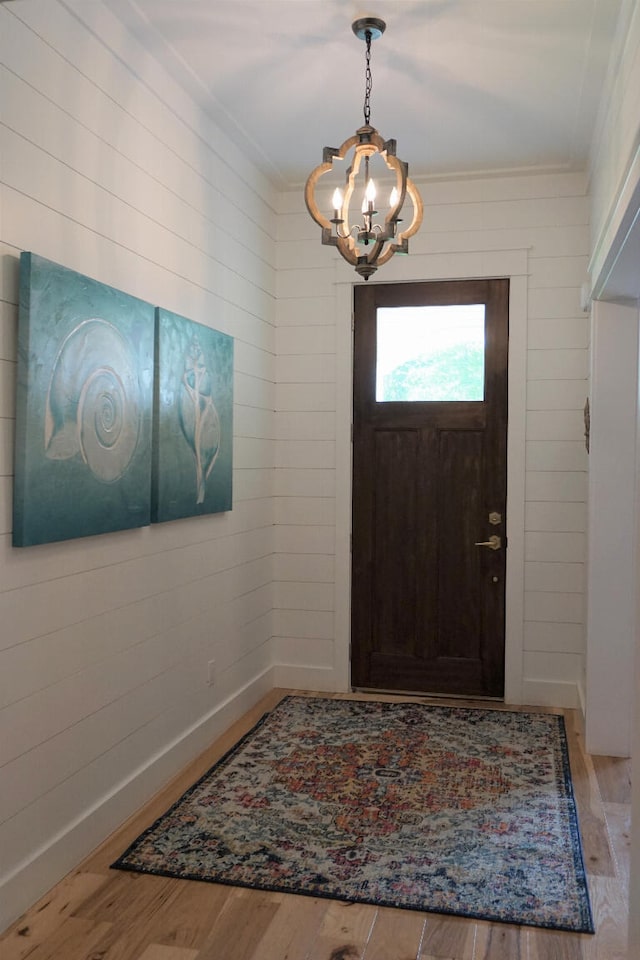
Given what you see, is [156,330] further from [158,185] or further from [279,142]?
[279,142]

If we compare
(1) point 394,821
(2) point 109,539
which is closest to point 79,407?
(2) point 109,539

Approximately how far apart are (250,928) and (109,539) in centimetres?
131

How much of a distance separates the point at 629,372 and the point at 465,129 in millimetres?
1390

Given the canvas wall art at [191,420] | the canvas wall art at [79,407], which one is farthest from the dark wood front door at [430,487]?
the canvas wall art at [79,407]

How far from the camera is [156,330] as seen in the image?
319cm

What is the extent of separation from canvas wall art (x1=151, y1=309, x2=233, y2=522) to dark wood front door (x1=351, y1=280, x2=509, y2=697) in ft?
3.50

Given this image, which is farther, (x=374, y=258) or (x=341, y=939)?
(x=374, y=258)

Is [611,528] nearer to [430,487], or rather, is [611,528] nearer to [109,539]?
[430,487]

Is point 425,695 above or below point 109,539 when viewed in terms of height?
below

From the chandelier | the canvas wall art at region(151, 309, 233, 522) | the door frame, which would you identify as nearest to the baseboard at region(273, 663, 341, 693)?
the door frame

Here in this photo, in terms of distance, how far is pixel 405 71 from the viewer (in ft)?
10.9

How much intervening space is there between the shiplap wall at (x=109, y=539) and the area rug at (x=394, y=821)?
28 centimetres

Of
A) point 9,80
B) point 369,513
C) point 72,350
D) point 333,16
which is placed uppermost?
point 333,16

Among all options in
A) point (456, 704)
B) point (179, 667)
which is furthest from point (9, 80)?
point (456, 704)
